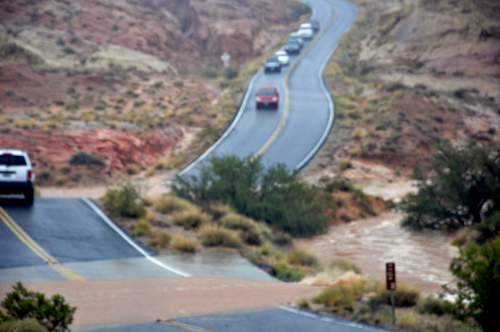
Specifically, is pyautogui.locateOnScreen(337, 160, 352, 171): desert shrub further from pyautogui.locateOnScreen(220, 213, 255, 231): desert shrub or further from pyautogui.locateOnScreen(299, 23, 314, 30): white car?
pyautogui.locateOnScreen(299, 23, 314, 30): white car

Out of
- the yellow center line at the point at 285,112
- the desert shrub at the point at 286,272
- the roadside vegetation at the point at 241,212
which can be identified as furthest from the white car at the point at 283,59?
the desert shrub at the point at 286,272

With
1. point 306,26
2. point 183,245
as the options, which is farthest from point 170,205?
point 306,26

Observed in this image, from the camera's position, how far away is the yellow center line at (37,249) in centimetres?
1418

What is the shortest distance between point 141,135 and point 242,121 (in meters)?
8.72

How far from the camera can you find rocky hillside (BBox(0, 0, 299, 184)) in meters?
34.9

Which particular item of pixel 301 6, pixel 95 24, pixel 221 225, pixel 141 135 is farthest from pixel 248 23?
A: pixel 221 225

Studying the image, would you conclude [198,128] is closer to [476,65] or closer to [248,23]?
[476,65]

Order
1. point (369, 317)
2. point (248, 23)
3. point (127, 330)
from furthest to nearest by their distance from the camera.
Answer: point (248, 23) → point (369, 317) → point (127, 330)

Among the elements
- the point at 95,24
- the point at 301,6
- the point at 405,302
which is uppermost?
the point at 301,6

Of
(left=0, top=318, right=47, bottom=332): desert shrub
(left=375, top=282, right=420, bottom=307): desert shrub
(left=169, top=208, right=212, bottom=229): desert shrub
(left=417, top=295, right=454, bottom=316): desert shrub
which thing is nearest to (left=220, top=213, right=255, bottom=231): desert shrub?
(left=169, top=208, right=212, bottom=229): desert shrub

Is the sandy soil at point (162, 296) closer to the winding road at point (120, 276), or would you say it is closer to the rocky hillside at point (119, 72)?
the winding road at point (120, 276)

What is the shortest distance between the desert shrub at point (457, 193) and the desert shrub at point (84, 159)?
17.2m

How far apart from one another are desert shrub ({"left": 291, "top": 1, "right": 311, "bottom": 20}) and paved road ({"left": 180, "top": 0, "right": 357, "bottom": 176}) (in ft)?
86.0

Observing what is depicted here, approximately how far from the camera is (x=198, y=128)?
141ft
